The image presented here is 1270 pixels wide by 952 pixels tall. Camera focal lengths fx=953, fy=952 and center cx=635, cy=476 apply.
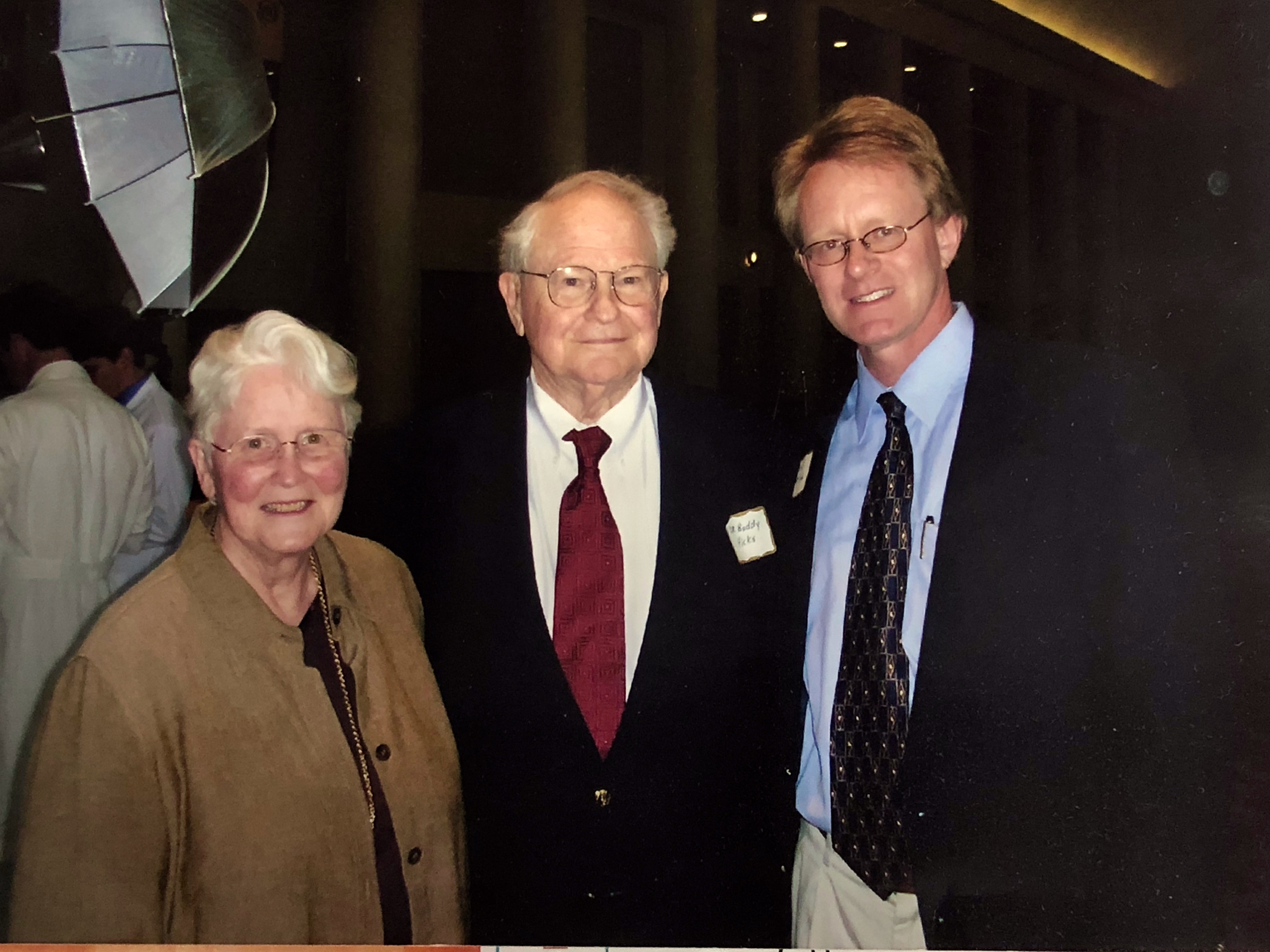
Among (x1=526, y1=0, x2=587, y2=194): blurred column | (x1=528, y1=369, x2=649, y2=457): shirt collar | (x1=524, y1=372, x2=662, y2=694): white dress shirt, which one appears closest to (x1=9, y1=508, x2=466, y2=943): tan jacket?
(x1=524, y1=372, x2=662, y2=694): white dress shirt

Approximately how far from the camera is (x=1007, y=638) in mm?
1663

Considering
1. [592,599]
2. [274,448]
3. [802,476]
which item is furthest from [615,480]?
[274,448]

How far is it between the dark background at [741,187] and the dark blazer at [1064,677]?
109 mm

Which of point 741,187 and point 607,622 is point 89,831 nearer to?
point 607,622

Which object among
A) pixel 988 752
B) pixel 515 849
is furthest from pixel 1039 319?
pixel 515 849

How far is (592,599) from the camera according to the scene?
67.3 inches

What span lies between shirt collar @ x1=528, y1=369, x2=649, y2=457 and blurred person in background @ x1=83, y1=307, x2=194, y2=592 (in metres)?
0.60

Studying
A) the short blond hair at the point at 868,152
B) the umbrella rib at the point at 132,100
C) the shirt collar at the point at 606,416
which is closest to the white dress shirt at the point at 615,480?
the shirt collar at the point at 606,416

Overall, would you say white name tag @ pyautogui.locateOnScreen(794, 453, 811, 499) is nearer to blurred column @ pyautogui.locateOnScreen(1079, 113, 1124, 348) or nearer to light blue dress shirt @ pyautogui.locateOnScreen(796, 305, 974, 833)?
light blue dress shirt @ pyautogui.locateOnScreen(796, 305, 974, 833)

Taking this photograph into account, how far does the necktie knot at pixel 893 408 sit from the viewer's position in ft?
5.49

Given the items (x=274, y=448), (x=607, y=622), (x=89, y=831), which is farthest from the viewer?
(x=607, y=622)

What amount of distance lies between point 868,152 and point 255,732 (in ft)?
4.74

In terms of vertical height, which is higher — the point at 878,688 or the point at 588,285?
the point at 588,285

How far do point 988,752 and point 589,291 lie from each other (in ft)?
3.54
